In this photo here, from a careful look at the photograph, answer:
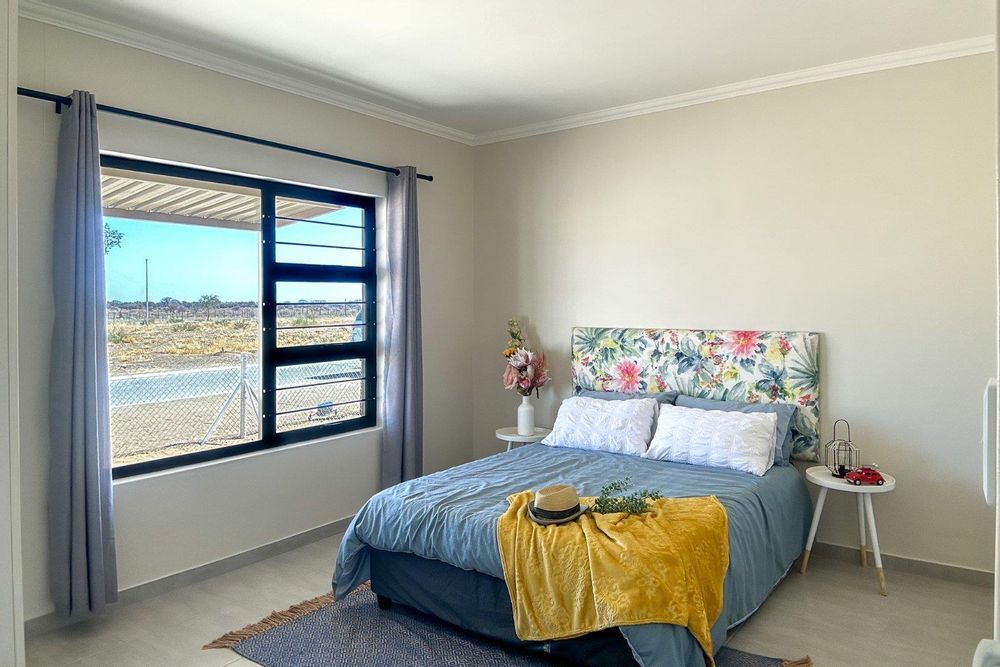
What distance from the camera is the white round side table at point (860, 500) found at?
3.46m

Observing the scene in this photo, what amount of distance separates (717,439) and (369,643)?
205 cm

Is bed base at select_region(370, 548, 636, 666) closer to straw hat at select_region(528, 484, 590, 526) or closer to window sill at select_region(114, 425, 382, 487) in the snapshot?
straw hat at select_region(528, 484, 590, 526)

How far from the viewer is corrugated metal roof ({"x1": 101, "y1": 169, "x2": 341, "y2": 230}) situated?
3457 millimetres

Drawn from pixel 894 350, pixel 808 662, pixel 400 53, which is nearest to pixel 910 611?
pixel 808 662

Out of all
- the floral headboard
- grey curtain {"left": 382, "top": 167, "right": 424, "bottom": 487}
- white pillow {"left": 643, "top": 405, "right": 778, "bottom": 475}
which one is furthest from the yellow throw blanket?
grey curtain {"left": 382, "top": 167, "right": 424, "bottom": 487}

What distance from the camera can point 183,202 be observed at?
12.2ft

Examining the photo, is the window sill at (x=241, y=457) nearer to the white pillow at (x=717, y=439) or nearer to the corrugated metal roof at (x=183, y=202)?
the corrugated metal roof at (x=183, y=202)

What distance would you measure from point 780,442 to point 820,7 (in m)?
2.18

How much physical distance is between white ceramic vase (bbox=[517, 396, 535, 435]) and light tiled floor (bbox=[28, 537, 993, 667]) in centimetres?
162

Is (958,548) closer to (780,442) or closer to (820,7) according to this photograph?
(780,442)

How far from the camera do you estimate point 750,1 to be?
9.91 ft

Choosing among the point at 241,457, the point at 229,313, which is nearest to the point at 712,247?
the point at 229,313

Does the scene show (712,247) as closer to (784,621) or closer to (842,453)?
(842,453)

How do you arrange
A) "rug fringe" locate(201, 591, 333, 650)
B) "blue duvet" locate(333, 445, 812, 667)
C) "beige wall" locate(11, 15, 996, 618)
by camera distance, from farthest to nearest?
"beige wall" locate(11, 15, 996, 618), "rug fringe" locate(201, 591, 333, 650), "blue duvet" locate(333, 445, 812, 667)
